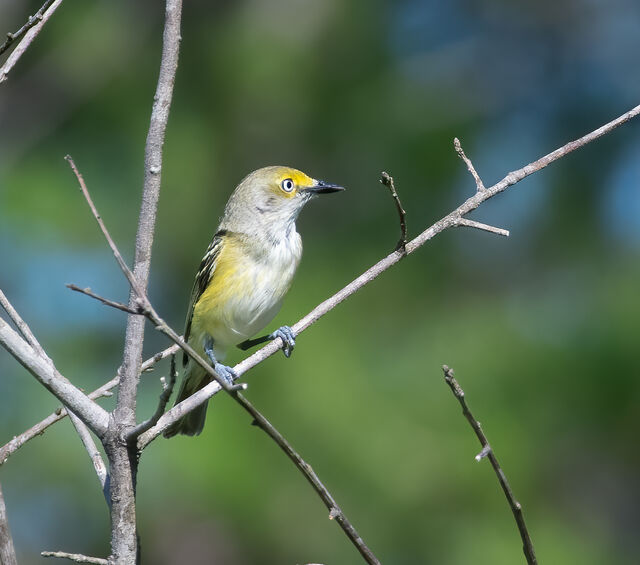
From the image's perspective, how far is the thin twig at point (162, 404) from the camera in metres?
1.88

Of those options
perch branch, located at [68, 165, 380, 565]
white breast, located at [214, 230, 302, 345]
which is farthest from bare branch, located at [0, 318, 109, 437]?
white breast, located at [214, 230, 302, 345]

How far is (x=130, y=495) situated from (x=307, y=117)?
5.28 metres

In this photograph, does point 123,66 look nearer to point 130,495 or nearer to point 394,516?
point 394,516

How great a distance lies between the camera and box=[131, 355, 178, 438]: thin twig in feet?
6.18

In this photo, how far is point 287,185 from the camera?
412 cm

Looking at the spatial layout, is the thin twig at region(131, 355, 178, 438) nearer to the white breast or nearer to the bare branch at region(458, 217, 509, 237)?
the bare branch at region(458, 217, 509, 237)

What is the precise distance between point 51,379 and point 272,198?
7.55ft

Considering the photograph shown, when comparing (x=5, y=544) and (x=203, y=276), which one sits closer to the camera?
(x=5, y=544)

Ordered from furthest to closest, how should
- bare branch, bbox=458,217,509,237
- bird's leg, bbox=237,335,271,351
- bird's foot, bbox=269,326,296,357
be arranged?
bird's leg, bbox=237,335,271,351, bird's foot, bbox=269,326,296,357, bare branch, bbox=458,217,509,237

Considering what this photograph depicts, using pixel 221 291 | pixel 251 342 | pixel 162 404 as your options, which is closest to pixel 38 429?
pixel 162 404

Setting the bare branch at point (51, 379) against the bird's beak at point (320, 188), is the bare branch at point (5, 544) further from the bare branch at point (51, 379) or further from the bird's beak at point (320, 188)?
the bird's beak at point (320, 188)

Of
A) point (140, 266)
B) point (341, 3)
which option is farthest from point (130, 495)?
point (341, 3)

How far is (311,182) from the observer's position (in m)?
4.19

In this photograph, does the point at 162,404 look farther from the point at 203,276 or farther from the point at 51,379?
the point at 203,276
